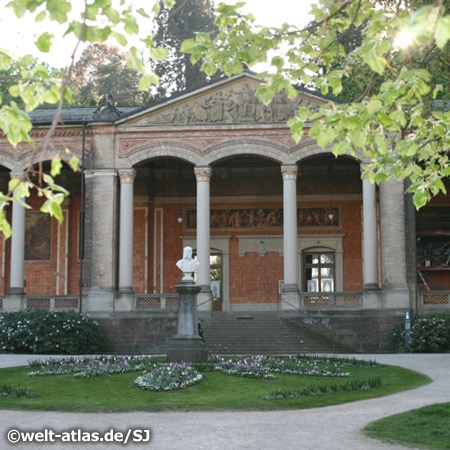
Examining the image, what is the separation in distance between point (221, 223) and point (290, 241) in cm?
616

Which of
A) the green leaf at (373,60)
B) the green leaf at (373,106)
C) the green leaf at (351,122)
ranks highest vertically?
the green leaf at (373,60)

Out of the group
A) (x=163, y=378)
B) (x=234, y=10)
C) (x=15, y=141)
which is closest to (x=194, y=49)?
(x=234, y=10)

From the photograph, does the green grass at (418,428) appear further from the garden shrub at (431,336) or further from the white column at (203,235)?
the white column at (203,235)

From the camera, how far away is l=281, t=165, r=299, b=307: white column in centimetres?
2708

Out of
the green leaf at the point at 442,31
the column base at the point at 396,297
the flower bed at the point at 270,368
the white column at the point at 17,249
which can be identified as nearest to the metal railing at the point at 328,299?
the column base at the point at 396,297

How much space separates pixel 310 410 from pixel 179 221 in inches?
840

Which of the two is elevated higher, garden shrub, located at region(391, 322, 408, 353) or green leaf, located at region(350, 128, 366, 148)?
green leaf, located at region(350, 128, 366, 148)

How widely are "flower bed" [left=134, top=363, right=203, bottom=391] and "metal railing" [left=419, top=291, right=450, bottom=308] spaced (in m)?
14.4

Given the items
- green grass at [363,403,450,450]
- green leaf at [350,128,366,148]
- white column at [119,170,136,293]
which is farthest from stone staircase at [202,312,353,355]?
green leaf at [350,128,366,148]

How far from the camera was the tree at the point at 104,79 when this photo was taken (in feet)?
183

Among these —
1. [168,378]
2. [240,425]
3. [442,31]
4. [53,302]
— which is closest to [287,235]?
[53,302]

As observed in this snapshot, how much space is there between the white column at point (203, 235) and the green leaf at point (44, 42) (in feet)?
67.9

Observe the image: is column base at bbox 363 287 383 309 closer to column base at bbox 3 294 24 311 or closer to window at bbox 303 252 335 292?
window at bbox 303 252 335 292

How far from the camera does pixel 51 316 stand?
25016mm
